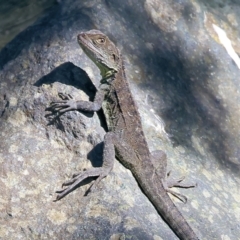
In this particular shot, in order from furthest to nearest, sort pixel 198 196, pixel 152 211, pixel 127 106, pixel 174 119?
pixel 174 119, pixel 127 106, pixel 198 196, pixel 152 211

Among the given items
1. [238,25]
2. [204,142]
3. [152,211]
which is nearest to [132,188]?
[152,211]

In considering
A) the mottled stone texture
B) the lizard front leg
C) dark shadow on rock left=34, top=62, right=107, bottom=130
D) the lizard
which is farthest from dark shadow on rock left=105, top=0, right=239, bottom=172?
the lizard front leg

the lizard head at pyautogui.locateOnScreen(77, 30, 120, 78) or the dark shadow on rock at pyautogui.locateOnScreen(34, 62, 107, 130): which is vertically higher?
the lizard head at pyautogui.locateOnScreen(77, 30, 120, 78)

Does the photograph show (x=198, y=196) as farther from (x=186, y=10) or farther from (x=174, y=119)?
(x=186, y=10)

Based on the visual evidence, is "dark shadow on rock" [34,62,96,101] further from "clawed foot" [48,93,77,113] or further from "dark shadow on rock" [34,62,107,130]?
"clawed foot" [48,93,77,113]

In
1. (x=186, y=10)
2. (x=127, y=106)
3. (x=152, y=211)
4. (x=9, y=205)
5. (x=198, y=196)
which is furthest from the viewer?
(x=186, y=10)

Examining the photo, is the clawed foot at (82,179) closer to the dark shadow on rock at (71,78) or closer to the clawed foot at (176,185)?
the clawed foot at (176,185)

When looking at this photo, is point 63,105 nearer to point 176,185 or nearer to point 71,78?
point 71,78
